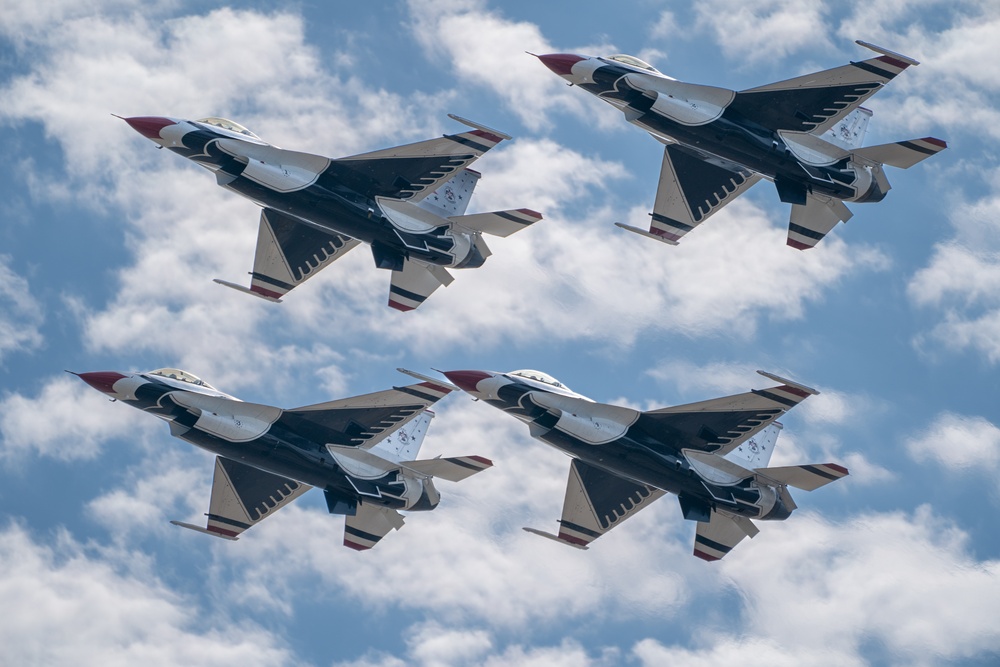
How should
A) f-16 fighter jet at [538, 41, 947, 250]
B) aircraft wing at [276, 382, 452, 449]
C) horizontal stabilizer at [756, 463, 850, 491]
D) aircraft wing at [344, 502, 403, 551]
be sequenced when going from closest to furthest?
horizontal stabilizer at [756, 463, 850, 491] < aircraft wing at [276, 382, 452, 449] < f-16 fighter jet at [538, 41, 947, 250] < aircraft wing at [344, 502, 403, 551]

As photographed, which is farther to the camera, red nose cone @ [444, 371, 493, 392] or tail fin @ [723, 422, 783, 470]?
tail fin @ [723, 422, 783, 470]

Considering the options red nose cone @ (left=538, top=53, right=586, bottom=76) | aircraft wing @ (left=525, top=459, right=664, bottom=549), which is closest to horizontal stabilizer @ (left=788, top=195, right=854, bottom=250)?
red nose cone @ (left=538, top=53, right=586, bottom=76)

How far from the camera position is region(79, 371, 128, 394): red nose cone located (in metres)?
68.3

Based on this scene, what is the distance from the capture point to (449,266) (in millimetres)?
72562

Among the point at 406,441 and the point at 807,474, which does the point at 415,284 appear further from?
the point at 807,474

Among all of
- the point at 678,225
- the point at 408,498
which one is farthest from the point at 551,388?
the point at 678,225

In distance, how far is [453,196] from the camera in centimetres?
7325

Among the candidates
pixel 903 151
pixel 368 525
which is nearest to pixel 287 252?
pixel 368 525

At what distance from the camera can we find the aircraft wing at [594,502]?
240ft

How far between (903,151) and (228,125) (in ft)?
91.9

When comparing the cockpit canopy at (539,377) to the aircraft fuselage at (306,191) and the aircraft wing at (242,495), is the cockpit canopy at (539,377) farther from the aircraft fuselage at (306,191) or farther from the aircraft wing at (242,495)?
the aircraft wing at (242,495)

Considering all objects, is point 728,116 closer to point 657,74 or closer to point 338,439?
point 657,74

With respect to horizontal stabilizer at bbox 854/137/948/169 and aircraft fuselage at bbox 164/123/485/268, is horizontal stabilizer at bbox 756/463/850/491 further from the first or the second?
aircraft fuselage at bbox 164/123/485/268

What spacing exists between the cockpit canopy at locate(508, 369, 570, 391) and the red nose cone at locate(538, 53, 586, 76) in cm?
1257
